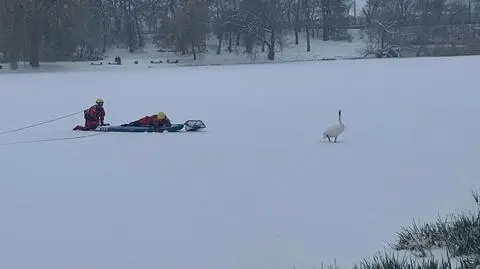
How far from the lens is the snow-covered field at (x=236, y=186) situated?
21.5 feet

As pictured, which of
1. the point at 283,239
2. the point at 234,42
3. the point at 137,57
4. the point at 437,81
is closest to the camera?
the point at 283,239

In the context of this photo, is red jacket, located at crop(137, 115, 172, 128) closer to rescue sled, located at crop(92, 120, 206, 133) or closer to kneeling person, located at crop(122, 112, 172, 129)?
kneeling person, located at crop(122, 112, 172, 129)

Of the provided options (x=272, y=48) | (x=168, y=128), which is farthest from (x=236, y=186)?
(x=272, y=48)

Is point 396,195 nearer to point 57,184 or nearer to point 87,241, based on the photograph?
point 87,241

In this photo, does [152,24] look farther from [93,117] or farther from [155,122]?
[155,122]

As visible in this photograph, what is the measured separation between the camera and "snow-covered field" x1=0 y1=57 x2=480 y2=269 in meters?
6.55

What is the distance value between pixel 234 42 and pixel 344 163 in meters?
52.6

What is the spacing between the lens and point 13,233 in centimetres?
716

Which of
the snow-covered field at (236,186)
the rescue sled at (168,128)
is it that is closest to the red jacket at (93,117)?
the snow-covered field at (236,186)

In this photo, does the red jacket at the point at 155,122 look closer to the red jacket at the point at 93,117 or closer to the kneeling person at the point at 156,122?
the kneeling person at the point at 156,122

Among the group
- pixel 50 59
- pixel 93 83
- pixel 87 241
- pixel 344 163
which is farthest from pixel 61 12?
pixel 87 241

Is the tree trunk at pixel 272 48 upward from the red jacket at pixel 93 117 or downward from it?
upward

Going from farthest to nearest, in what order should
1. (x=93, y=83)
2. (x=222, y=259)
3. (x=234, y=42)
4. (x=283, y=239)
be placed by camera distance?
(x=234, y=42) → (x=93, y=83) → (x=283, y=239) → (x=222, y=259)

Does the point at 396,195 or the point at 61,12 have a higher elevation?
the point at 61,12
